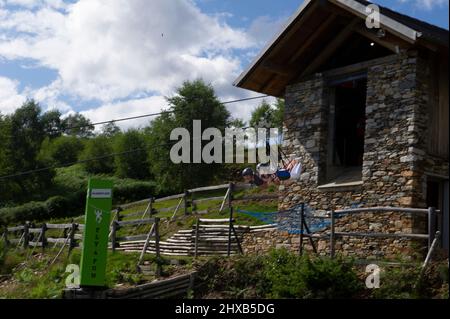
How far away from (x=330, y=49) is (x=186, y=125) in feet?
68.8

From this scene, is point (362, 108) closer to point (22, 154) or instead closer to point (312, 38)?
point (312, 38)

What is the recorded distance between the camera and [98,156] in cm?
4997

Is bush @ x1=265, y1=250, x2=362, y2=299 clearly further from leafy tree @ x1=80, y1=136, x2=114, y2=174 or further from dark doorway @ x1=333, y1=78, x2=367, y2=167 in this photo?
leafy tree @ x1=80, y1=136, x2=114, y2=174

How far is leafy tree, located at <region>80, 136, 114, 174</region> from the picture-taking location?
50.1m

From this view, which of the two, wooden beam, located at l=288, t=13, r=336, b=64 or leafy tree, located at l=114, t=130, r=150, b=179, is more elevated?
wooden beam, located at l=288, t=13, r=336, b=64

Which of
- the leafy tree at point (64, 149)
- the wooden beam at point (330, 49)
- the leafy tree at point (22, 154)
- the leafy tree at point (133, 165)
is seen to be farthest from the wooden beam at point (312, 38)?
the leafy tree at point (64, 149)

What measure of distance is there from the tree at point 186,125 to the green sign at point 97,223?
21898 millimetres

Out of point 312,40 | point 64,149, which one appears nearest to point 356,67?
point 312,40

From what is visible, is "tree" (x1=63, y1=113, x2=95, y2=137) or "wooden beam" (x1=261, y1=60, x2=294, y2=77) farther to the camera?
"tree" (x1=63, y1=113, x2=95, y2=137)

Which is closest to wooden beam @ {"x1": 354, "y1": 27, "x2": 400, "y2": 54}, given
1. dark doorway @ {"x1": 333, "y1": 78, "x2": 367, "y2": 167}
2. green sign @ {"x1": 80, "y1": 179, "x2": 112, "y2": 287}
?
dark doorway @ {"x1": 333, "y1": 78, "x2": 367, "y2": 167}

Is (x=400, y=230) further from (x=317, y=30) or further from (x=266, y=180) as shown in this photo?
(x=266, y=180)

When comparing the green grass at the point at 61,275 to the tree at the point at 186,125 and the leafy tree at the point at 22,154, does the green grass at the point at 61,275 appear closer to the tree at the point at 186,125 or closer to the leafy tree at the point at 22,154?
the tree at the point at 186,125

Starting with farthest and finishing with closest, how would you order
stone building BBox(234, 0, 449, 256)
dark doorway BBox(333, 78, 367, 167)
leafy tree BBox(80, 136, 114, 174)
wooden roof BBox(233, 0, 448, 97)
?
1. leafy tree BBox(80, 136, 114, 174)
2. dark doorway BBox(333, 78, 367, 167)
3. wooden roof BBox(233, 0, 448, 97)
4. stone building BBox(234, 0, 449, 256)

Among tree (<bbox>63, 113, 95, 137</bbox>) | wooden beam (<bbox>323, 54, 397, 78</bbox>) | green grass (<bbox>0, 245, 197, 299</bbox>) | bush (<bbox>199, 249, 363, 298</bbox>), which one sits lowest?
green grass (<bbox>0, 245, 197, 299</bbox>)
